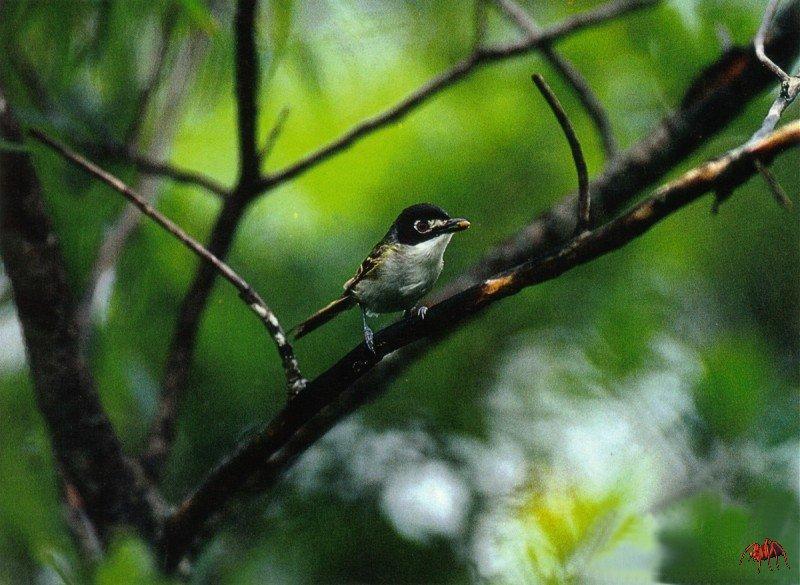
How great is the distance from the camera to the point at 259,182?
0.81 m

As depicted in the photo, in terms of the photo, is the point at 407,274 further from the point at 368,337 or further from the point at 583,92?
the point at 583,92

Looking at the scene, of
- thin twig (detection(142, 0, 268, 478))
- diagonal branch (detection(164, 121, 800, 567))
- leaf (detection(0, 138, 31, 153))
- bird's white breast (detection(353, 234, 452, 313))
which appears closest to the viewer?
diagonal branch (detection(164, 121, 800, 567))

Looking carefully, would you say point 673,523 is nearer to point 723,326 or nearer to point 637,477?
point 637,477

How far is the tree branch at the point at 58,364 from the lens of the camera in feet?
2.39

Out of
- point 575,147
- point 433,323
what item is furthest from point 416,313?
point 575,147

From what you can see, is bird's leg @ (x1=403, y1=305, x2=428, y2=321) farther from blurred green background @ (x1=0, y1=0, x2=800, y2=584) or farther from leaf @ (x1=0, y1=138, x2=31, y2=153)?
leaf @ (x1=0, y1=138, x2=31, y2=153)

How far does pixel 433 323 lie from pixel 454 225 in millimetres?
72

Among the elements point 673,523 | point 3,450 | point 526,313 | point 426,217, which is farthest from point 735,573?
point 3,450

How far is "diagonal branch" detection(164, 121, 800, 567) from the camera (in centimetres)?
41

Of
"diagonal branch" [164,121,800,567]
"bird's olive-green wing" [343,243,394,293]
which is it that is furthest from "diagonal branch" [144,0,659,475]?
"bird's olive-green wing" [343,243,394,293]

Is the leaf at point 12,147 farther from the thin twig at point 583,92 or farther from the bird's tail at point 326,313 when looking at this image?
the thin twig at point 583,92

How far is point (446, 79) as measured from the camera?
894 mm

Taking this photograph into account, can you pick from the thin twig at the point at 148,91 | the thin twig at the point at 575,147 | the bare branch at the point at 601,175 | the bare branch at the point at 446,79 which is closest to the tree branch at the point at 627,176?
the bare branch at the point at 601,175
